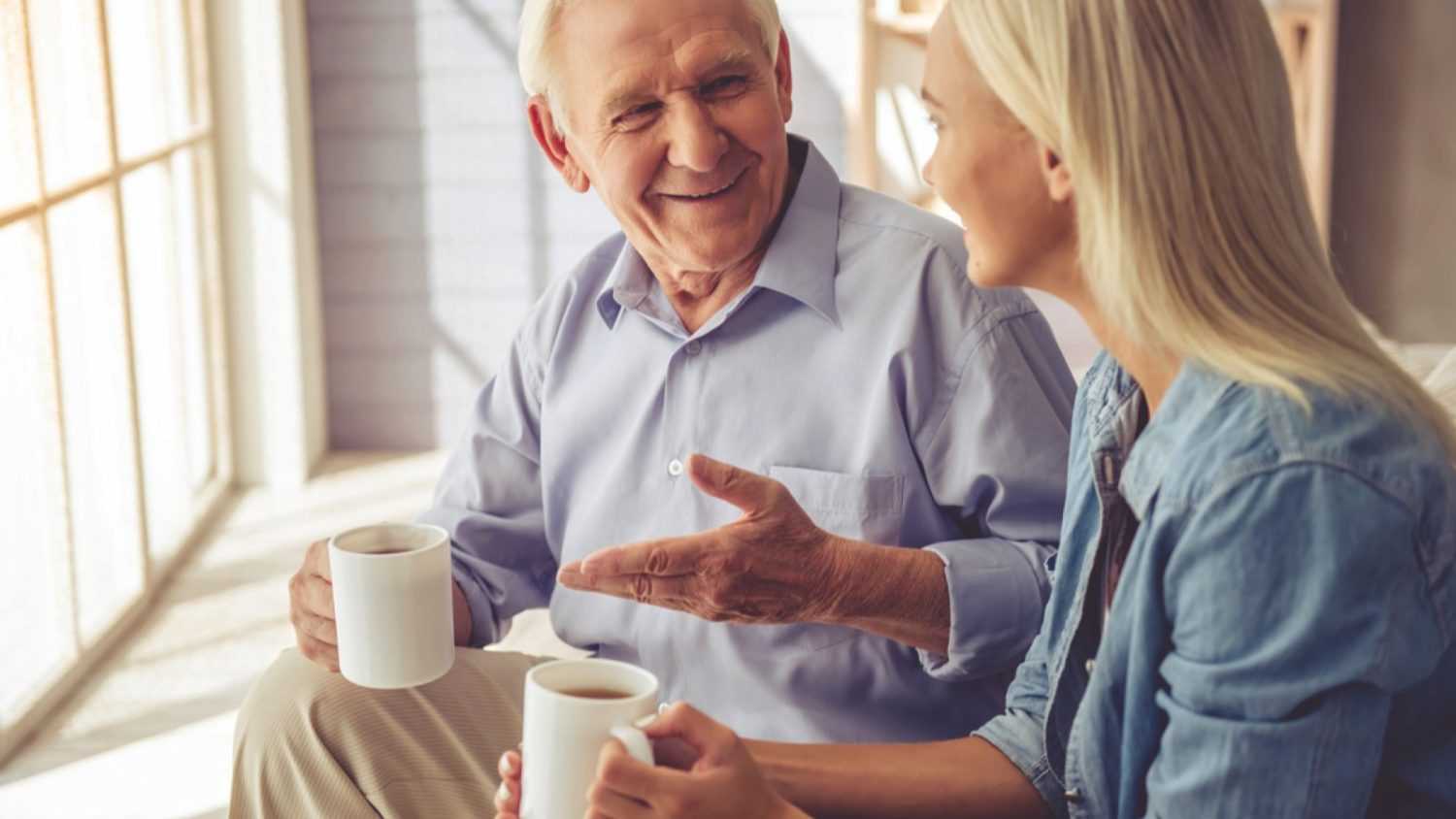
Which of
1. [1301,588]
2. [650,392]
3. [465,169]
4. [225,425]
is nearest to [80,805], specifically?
[650,392]

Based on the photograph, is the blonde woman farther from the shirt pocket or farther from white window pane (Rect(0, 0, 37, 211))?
white window pane (Rect(0, 0, 37, 211))

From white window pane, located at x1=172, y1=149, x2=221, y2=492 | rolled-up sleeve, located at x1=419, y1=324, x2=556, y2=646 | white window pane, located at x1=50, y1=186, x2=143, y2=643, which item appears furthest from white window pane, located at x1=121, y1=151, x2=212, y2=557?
rolled-up sleeve, located at x1=419, y1=324, x2=556, y2=646

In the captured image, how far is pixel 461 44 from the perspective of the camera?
15.4 feet

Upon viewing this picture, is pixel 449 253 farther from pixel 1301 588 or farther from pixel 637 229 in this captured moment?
pixel 1301 588

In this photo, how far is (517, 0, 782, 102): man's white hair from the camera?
69.2 inches

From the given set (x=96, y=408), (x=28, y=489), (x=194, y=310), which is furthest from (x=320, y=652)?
(x=194, y=310)

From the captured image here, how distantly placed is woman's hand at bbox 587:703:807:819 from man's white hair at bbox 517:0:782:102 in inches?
34.5

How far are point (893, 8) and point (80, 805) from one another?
3217 mm

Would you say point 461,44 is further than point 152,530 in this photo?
Yes

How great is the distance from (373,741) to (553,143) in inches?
29.2

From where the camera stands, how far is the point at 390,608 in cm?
145

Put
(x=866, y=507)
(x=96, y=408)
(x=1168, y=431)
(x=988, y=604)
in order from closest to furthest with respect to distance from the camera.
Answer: (x=1168, y=431) < (x=988, y=604) < (x=866, y=507) < (x=96, y=408)

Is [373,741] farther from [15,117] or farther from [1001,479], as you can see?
[15,117]

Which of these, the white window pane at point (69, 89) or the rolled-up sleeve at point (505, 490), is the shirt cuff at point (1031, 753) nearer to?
the rolled-up sleeve at point (505, 490)
